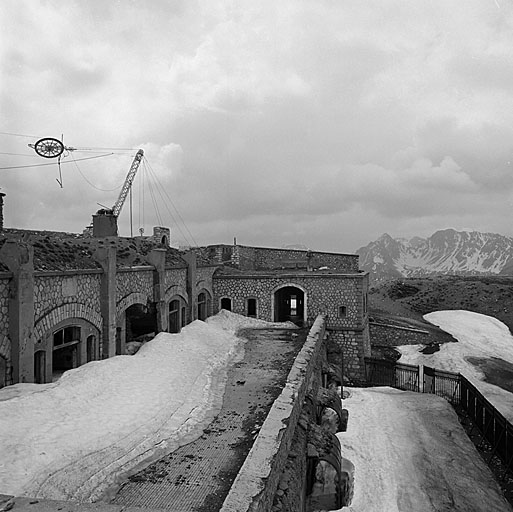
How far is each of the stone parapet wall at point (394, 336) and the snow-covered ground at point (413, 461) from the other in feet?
28.0

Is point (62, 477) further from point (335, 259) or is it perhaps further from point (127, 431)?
point (335, 259)

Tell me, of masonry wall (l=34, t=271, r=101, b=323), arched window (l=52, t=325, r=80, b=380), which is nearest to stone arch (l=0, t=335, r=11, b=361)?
masonry wall (l=34, t=271, r=101, b=323)

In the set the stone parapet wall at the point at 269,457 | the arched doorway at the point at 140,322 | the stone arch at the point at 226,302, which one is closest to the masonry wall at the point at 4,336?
the stone parapet wall at the point at 269,457

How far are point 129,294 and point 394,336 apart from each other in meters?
17.7

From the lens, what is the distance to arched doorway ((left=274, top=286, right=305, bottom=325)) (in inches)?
922

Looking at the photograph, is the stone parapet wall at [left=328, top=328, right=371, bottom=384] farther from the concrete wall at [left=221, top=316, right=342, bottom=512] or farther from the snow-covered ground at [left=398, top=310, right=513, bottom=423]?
the concrete wall at [left=221, top=316, right=342, bottom=512]

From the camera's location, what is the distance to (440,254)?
15225cm

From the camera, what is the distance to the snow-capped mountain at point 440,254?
138m

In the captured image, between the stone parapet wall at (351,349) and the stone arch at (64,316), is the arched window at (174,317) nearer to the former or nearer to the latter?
the stone arch at (64,316)

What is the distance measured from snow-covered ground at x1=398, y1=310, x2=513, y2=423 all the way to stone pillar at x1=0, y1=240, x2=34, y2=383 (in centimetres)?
1659

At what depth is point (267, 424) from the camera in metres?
7.82

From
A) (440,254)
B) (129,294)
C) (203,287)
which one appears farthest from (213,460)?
(440,254)

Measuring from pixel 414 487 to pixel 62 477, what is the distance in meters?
8.88

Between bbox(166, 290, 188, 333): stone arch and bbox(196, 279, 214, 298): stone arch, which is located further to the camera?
bbox(196, 279, 214, 298): stone arch
